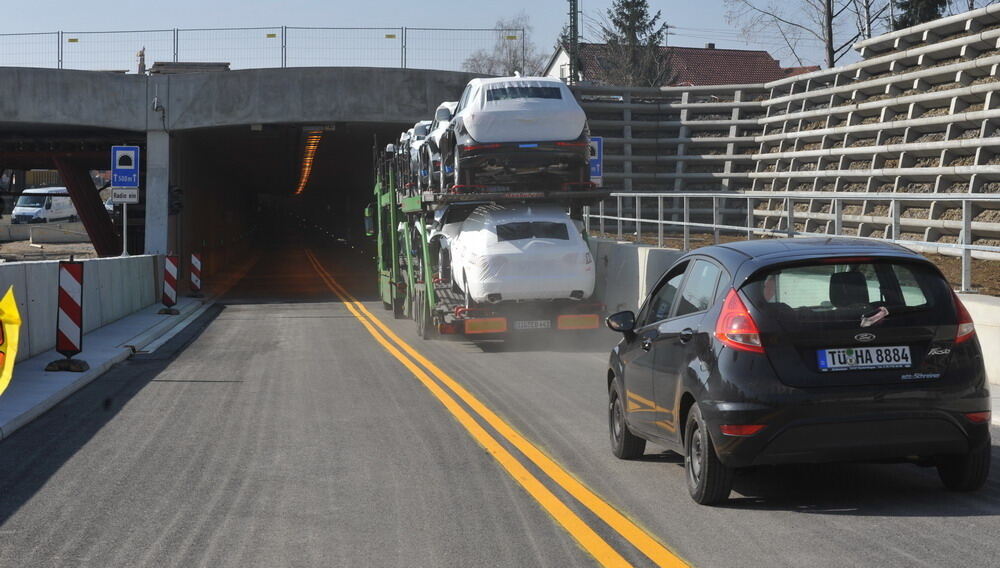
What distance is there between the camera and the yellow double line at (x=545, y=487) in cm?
571

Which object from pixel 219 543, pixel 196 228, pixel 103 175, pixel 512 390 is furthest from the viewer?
pixel 103 175

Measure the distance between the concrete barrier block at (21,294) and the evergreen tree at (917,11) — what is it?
51734 mm

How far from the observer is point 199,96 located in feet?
112

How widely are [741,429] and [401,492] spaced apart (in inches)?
86.6

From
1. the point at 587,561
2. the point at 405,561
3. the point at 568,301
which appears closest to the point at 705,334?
the point at 587,561

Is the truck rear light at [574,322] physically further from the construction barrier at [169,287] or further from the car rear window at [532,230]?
the construction barrier at [169,287]

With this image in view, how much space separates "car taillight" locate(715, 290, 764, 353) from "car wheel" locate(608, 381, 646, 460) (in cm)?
181

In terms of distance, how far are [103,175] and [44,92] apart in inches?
4590

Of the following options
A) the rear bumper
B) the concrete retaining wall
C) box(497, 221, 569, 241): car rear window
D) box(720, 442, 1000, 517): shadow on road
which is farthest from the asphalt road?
box(497, 221, 569, 241): car rear window

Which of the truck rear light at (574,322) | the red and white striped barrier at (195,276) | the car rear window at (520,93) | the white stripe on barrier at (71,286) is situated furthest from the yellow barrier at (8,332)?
the red and white striped barrier at (195,276)

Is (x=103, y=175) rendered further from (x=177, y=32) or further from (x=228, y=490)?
(x=228, y=490)

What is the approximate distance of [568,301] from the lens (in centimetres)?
1798

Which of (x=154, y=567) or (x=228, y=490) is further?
(x=228, y=490)

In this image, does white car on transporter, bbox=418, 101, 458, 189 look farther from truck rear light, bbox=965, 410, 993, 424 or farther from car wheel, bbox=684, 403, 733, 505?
truck rear light, bbox=965, 410, 993, 424
